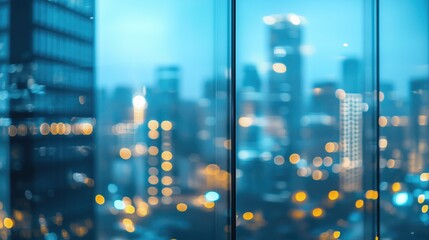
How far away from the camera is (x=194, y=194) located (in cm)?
207

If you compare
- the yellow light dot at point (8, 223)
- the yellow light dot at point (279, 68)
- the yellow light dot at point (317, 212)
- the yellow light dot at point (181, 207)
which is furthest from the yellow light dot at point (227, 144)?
the yellow light dot at point (8, 223)

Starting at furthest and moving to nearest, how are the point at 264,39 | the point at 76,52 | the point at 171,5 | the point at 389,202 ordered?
the point at 389,202
the point at 264,39
the point at 171,5
the point at 76,52

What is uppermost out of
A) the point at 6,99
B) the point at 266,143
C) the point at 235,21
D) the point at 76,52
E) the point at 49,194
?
the point at 235,21

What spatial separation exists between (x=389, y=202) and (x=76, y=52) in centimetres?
180

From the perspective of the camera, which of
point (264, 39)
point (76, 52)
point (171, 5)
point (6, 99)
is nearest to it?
point (6, 99)

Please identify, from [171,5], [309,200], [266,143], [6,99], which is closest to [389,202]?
[309,200]

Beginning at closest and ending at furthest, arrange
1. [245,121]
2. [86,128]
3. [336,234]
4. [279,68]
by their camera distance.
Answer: [86,128]
[245,121]
[279,68]
[336,234]

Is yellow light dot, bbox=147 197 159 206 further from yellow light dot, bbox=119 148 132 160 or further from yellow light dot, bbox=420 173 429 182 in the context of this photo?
yellow light dot, bbox=420 173 429 182

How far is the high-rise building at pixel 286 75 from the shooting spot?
217 centimetres

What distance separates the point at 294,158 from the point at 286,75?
0.44 m

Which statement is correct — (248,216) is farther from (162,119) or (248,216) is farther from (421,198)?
(421,198)

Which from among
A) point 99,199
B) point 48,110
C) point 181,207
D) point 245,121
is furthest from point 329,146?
point 48,110

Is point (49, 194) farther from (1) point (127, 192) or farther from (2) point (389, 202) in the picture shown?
(2) point (389, 202)

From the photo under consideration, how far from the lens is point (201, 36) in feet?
6.35
